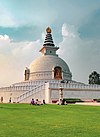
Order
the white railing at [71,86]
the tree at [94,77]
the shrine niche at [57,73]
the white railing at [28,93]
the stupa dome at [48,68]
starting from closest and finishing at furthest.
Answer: the white railing at [71,86] → the white railing at [28,93] → the shrine niche at [57,73] → the stupa dome at [48,68] → the tree at [94,77]

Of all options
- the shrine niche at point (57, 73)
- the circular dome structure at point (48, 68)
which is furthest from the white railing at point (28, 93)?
the shrine niche at point (57, 73)

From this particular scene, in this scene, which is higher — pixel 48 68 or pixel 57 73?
pixel 48 68

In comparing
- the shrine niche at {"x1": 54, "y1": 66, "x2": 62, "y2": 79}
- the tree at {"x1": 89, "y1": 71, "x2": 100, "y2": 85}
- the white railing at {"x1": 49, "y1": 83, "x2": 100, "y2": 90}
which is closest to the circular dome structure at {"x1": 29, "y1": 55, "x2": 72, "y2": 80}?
the shrine niche at {"x1": 54, "y1": 66, "x2": 62, "y2": 79}

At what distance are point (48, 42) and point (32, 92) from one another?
990 inches

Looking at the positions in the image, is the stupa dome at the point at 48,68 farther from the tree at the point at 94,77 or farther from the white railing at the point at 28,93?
the white railing at the point at 28,93

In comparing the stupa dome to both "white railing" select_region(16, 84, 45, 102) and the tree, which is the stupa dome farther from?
"white railing" select_region(16, 84, 45, 102)

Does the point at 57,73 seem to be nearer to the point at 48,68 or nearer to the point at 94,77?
the point at 48,68

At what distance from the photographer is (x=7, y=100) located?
182ft

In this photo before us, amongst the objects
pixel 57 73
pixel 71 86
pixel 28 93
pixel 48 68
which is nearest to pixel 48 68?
pixel 48 68

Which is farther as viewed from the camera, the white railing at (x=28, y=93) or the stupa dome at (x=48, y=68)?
the stupa dome at (x=48, y=68)

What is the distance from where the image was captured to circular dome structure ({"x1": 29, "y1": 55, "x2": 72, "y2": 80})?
6078 centimetres

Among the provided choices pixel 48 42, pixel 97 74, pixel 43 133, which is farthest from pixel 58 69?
pixel 43 133

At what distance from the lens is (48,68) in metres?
61.3

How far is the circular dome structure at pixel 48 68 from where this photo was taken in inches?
2393
